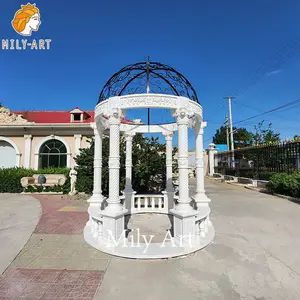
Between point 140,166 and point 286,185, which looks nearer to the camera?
point 140,166

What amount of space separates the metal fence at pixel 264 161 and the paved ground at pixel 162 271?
8651 millimetres

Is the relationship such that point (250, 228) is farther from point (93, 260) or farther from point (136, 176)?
point (136, 176)

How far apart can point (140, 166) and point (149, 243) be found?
18.4ft

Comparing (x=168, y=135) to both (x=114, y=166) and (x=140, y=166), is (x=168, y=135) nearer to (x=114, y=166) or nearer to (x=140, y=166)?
(x=140, y=166)

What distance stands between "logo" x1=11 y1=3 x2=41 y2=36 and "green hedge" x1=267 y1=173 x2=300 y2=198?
43.8 feet

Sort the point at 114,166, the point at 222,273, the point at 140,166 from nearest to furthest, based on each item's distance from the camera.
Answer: the point at 222,273
the point at 114,166
the point at 140,166

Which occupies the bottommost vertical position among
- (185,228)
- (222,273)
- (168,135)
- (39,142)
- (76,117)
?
(222,273)

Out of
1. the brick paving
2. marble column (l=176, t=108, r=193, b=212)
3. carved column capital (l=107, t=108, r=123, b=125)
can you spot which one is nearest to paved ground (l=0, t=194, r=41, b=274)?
the brick paving

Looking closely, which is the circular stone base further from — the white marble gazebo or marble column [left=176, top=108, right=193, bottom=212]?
marble column [left=176, top=108, right=193, bottom=212]

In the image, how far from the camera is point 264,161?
1533cm

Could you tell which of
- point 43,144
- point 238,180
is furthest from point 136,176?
point 238,180

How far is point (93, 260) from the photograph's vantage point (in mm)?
3762

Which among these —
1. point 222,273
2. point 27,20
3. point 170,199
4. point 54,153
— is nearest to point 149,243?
point 222,273

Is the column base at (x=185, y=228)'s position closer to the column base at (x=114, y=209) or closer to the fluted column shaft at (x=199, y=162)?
the column base at (x=114, y=209)
